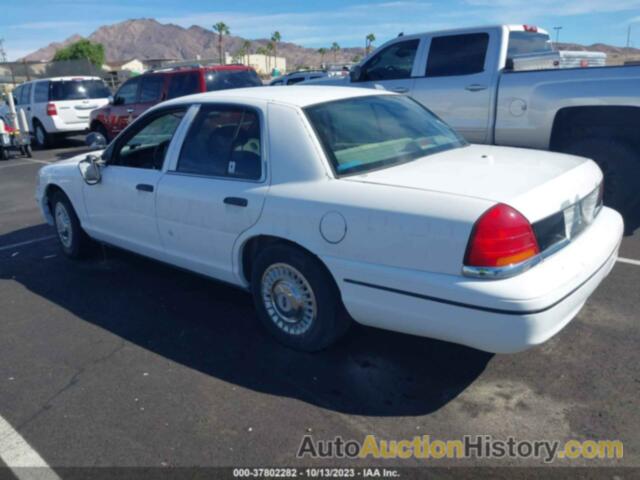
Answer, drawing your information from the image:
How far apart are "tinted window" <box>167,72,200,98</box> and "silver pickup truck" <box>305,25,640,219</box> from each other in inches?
148

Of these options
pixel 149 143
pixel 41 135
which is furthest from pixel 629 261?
pixel 41 135

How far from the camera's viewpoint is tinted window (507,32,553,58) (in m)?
7.16

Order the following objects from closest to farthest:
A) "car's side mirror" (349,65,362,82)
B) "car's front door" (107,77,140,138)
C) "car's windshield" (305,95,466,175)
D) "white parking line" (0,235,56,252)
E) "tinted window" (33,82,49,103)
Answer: "car's windshield" (305,95,466,175) → "white parking line" (0,235,56,252) → "car's side mirror" (349,65,362,82) → "car's front door" (107,77,140,138) → "tinted window" (33,82,49,103)

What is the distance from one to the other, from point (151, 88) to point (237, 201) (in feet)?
28.7

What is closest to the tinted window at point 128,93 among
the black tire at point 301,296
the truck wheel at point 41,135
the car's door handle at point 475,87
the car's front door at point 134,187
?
the truck wheel at point 41,135

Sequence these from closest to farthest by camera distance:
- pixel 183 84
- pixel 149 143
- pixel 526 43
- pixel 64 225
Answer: pixel 149 143 → pixel 64 225 → pixel 526 43 → pixel 183 84

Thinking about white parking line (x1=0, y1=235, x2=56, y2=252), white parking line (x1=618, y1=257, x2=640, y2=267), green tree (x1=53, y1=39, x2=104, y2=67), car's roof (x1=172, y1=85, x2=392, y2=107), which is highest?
green tree (x1=53, y1=39, x2=104, y2=67)

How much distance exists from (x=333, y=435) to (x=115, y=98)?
11.4 meters

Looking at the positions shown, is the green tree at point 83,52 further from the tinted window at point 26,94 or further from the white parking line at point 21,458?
the white parking line at point 21,458

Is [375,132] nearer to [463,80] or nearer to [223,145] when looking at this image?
[223,145]

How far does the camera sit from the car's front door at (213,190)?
376 cm

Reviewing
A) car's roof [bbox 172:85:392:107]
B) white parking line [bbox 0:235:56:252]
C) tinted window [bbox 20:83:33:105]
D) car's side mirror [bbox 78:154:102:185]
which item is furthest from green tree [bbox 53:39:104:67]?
car's roof [bbox 172:85:392:107]

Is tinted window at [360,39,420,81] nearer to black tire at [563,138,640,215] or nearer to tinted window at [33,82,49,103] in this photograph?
black tire at [563,138,640,215]

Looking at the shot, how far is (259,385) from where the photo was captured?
3.42 m
